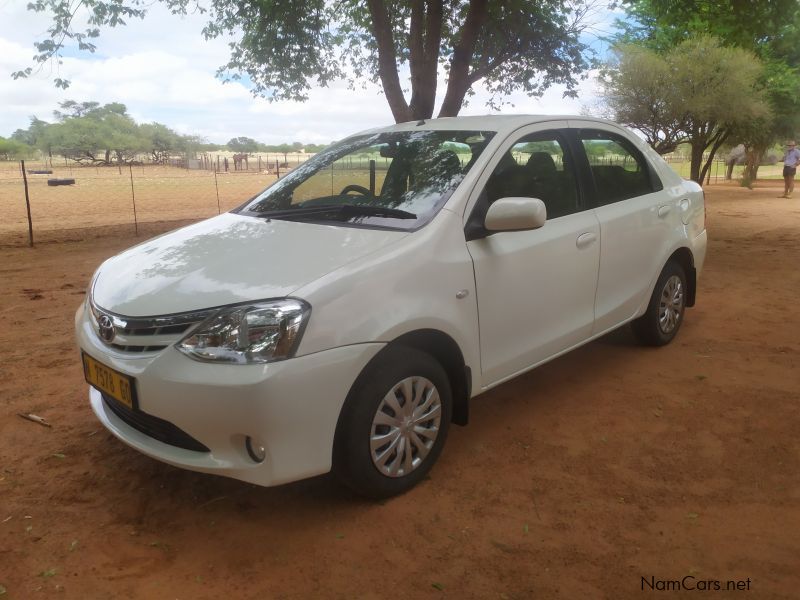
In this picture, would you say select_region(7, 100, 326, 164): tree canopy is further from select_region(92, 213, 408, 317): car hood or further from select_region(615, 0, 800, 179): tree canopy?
select_region(92, 213, 408, 317): car hood

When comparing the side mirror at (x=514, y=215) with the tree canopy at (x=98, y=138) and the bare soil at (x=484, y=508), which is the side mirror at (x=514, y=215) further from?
the tree canopy at (x=98, y=138)

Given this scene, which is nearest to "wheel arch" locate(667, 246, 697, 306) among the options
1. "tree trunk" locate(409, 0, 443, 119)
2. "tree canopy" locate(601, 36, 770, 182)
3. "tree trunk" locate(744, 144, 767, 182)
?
"tree trunk" locate(409, 0, 443, 119)

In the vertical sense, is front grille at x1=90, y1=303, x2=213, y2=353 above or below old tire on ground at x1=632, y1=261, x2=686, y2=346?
above

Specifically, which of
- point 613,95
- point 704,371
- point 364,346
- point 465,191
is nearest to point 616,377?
point 704,371

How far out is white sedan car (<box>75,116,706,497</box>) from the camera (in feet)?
8.07

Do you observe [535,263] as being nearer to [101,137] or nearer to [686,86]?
[686,86]

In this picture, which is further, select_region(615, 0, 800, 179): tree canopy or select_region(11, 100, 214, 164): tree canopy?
select_region(11, 100, 214, 164): tree canopy

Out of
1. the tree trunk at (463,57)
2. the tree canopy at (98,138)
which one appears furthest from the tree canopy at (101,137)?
the tree trunk at (463,57)

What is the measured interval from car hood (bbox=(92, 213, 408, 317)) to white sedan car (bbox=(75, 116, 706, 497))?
0.04 ft

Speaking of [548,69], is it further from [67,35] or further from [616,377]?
[616,377]

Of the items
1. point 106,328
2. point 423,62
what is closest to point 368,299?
point 106,328

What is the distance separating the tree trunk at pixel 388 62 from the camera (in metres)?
9.42

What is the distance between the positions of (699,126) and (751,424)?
24.9 m

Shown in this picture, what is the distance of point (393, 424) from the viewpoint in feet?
9.12
